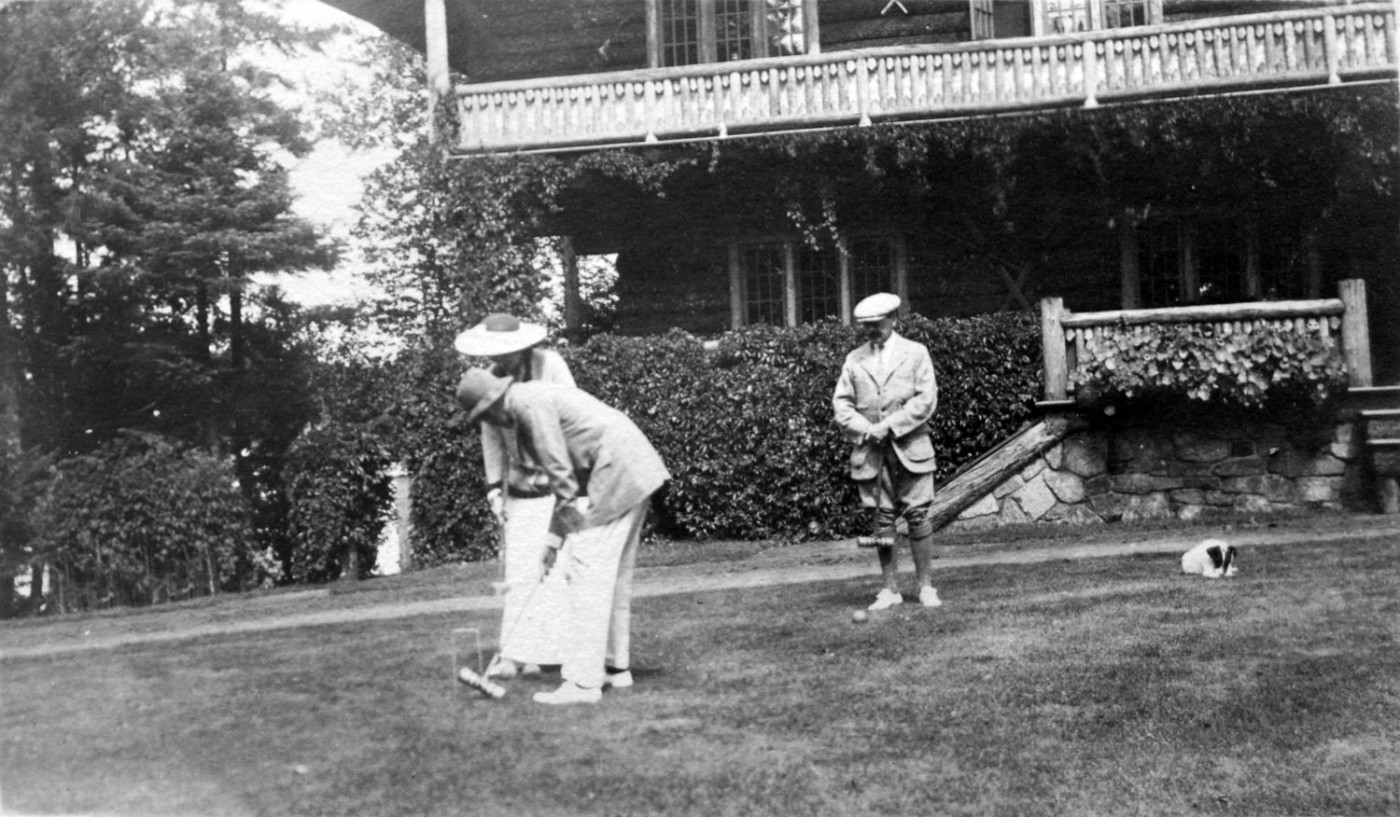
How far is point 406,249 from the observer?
1848 cm

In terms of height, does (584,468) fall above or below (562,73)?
below

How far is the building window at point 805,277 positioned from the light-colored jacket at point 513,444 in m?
11.1

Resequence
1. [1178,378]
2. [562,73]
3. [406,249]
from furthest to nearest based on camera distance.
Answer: [562,73] < [406,249] < [1178,378]

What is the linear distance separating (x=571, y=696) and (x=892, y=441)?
11.2ft

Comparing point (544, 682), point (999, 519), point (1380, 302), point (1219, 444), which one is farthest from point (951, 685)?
point (1380, 302)

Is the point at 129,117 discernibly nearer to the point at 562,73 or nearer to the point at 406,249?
the point at 406,249

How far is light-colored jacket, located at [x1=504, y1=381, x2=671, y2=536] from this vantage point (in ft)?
23.6

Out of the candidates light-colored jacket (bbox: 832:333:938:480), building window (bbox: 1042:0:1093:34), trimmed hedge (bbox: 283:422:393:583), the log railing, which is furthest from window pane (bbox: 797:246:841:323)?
light-colored jacket (bbox: 832:333:938:480)

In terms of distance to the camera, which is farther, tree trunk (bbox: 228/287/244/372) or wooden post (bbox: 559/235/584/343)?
wooden post (bbox: 559/235/584/343)

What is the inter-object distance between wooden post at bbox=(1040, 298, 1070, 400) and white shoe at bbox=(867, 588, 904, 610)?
5499 mm

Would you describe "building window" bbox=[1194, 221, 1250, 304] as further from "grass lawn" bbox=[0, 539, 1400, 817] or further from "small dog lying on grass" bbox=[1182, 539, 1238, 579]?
"grass lawn" bbox=[0, 539, 1400, 817]

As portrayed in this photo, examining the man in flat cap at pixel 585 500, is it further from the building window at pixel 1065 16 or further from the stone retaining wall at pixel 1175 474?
the building window at pixel 1065 16

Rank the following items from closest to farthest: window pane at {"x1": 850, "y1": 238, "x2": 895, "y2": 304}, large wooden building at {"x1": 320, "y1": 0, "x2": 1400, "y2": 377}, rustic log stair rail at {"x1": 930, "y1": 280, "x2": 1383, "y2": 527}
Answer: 1. rustic log stair rail at {"x1": 930, "y1": 280, "x2": 1383, "y2": 527}
2. large wooden building at {"x1": 320, "y1": 0, "x2": 1400, "y2": 377}
3. window pane at {"x1": 850, "y1": 238, "x2": 895, "y2": 304}

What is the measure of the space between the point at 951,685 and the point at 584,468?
221 centimetres
